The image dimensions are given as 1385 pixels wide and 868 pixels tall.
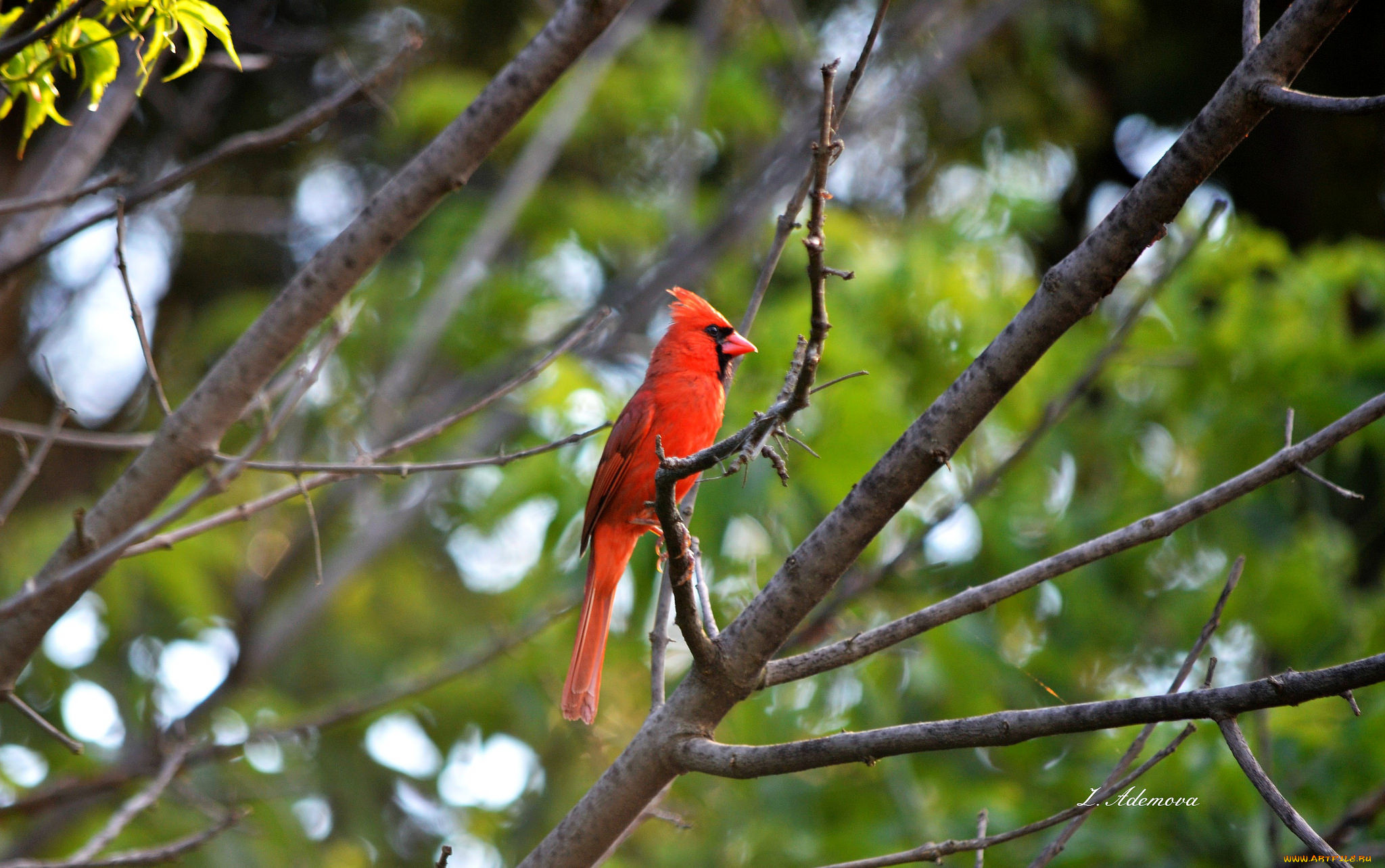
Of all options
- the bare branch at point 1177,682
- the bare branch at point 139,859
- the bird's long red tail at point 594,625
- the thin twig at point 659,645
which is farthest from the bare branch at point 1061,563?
the bare branch at point 139,859

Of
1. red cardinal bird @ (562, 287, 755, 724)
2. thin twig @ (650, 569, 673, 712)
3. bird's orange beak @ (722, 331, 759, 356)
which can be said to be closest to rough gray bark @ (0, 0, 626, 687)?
thin twig @ (650, 569, 673, 712)

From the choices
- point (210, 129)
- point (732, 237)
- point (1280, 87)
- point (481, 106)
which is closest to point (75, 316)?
point (210, 129)

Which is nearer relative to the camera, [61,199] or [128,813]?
[61,199]

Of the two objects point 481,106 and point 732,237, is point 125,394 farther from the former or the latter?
point 481,106

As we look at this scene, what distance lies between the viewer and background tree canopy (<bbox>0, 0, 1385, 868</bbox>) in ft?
13.6

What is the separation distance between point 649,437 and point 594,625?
2.42 ft

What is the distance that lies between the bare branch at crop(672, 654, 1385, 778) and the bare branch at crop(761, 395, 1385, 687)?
0.26 metres

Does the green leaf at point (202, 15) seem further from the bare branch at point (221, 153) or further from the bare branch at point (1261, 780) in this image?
the bare branch at point (1261, 780)

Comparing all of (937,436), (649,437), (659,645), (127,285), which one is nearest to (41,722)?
(127,285)

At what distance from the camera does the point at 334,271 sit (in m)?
2.49

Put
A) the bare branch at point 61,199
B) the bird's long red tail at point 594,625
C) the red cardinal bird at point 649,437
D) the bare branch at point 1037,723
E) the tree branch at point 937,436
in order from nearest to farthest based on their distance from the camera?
the bare branch at point 1037,723, the tree branch at point 937,436, the bare branch at point 61,199, the bird's long red tail at point 594,625, the red cardinal bird at point 649,437

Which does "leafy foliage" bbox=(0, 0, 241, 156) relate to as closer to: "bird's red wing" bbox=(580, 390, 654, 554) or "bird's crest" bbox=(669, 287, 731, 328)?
"bird's red wing" bbox=(580, 390, 654, 554)

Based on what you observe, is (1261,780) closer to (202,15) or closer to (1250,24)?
(1250,24)

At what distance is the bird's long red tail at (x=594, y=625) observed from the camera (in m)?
3.29
